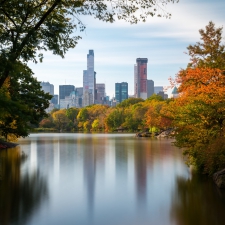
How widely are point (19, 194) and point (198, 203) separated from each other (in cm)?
704

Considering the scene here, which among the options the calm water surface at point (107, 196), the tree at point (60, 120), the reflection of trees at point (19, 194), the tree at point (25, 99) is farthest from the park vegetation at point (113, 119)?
the reflection of trees at point (19, 194)

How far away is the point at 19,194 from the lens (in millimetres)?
14305

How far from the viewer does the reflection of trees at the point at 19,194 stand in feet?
36.8

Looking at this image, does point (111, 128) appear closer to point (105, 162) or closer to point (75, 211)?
point (105, 162)

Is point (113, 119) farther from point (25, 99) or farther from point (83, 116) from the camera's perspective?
point (25, 99)

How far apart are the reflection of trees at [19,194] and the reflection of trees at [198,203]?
16.1ft

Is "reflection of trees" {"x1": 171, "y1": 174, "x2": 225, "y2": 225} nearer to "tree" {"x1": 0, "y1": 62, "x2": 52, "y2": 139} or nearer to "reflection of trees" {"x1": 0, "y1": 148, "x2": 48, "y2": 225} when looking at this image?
"reflection of trees" {"x1": 0, "y1": 148, "x2": 48, "y2": 225}

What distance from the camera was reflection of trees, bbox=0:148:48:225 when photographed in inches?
442

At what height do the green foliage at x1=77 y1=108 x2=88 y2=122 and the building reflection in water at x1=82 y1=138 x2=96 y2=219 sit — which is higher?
the green foliage at x1=77 y1=108 x2=88 y2=122

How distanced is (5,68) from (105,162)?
15450 millimetres

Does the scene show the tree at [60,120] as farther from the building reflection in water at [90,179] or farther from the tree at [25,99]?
the building reflection in water at [90,179]

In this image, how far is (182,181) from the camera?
17.6 metres

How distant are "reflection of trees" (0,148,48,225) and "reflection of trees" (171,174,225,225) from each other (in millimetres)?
4920

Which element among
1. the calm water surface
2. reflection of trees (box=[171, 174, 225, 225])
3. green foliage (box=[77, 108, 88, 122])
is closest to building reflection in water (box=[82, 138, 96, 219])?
the calm water surface
